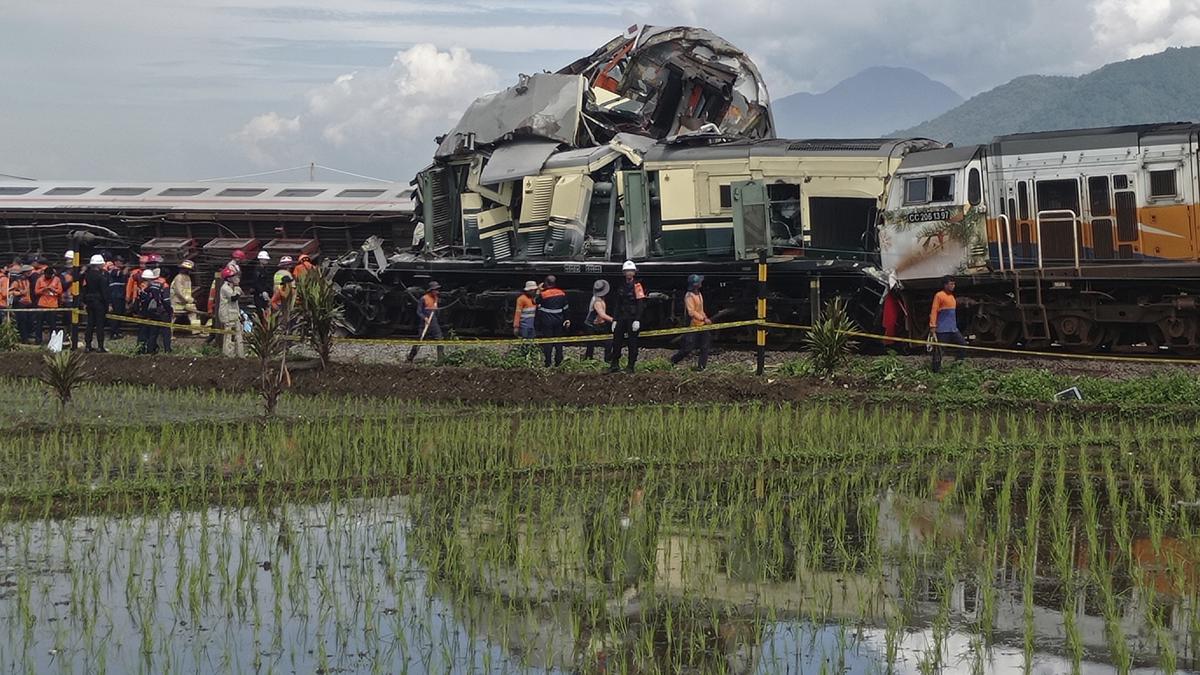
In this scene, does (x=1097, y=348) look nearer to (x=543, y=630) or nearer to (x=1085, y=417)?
(x=1085, y=417)

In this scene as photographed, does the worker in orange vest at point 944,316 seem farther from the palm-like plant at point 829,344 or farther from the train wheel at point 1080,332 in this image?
the train wheel at point 1080,332

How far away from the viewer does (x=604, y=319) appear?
23.1 m

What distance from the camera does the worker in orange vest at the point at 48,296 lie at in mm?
29625

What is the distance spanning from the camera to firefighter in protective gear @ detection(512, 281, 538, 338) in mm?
24375

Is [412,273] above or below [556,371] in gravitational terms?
above

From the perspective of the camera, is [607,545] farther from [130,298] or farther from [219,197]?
[219,197]

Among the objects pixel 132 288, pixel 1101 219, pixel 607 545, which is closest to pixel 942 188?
pixel 1101 219

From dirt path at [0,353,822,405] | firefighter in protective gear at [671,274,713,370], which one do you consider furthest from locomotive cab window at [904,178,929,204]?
dirt path at [0,353,822,405]

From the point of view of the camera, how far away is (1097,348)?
2273 centimetres

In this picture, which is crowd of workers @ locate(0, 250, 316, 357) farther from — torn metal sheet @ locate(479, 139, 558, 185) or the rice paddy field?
the rice paddy field

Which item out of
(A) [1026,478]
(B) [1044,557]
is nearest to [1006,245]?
(A) [1026,478]

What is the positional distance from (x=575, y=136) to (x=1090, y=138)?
995 centimetres

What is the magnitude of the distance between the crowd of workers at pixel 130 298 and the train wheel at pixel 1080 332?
38.9 ft

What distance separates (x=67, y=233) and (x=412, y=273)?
46.7 feet
